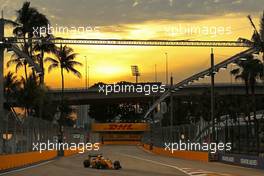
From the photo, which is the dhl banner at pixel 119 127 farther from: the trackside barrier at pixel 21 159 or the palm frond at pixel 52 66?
the trackside barrier at pixel 21 159

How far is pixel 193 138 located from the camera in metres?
56.9

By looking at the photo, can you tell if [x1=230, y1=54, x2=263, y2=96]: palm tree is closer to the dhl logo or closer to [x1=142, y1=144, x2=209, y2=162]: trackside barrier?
[x1=142, y1=144, x2=209, y2=162]: trackside barrier

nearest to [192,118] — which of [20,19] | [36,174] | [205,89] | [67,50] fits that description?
[205,89]

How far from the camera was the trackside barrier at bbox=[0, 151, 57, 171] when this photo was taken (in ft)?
119

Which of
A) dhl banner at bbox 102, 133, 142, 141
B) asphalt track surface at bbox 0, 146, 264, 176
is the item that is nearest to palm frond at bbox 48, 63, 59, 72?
asphalt track surface at bbox 0, 146, 264, 176

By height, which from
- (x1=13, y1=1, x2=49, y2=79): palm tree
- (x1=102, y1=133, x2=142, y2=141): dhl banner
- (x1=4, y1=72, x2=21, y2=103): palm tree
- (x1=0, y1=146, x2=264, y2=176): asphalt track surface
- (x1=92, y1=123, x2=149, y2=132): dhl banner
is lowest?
(x1=102, y1=133, x2=142, y2=141): dhl banner

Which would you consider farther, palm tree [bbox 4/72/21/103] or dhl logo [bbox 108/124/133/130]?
dhl logo [bbox 108/124/133/130]

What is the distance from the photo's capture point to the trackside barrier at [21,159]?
36194mm

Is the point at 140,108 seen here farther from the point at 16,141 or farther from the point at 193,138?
the point at 16,141

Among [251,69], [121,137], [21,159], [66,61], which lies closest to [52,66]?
[66,61]

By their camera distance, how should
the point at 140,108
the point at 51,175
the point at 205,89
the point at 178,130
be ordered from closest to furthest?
the point at 51,175 < the point at 178,130 < the point at 205,89 < the point at 140,108

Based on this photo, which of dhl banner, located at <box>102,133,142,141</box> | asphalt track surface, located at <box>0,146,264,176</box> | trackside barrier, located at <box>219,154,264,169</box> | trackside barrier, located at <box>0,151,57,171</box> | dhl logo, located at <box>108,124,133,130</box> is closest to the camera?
asphalt track surface, located at <box>0,146,264,176</box>

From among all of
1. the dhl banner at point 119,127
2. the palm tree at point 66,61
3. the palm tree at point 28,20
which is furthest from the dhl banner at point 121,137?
the palm tree at point 28,20

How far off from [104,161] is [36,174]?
23.0ft
